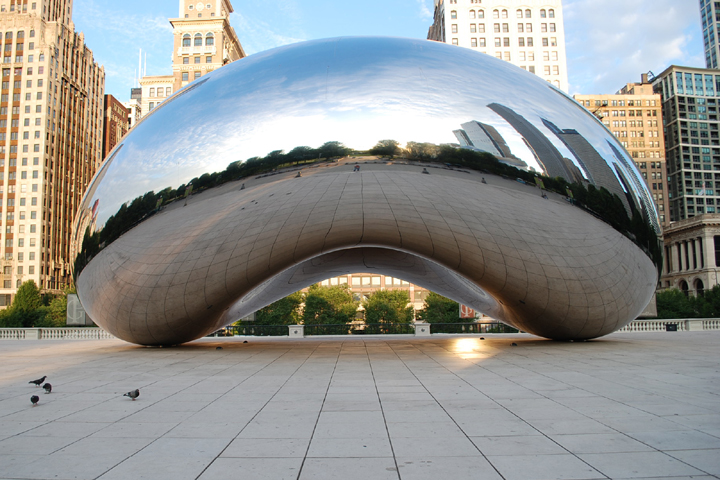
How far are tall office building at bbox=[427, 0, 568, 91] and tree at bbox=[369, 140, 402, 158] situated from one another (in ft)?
336

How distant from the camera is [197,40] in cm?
→ 9538

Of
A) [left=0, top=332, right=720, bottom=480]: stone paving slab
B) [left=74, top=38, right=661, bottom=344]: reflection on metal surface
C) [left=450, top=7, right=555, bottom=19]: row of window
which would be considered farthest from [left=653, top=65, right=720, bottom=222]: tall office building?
[left=0, top=332, right=720, bottom=480]: stone paving slab

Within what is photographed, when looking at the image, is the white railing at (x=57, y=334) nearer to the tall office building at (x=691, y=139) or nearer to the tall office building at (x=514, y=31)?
the tall office building at (x=514, y=31)

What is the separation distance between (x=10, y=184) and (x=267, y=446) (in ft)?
371

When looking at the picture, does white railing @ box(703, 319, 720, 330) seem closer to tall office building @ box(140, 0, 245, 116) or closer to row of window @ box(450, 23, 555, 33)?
tall office building @ box(140, 0, 245, 116)

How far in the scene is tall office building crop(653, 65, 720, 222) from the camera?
14425 centimetres

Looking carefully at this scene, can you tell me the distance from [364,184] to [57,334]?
2192 centimetres

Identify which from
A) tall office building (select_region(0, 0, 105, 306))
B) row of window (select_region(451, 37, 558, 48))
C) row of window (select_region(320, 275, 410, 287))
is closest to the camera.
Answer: row of window (select_region(320, 275, 410, 287))

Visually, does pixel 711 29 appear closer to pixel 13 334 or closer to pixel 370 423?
pixel 13 334

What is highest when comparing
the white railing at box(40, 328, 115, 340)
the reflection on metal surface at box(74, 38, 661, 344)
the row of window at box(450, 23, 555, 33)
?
the row of window at box(450, 23, 555, 33)

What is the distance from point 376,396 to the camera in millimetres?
6754

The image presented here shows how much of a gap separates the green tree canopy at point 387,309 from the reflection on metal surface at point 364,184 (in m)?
49.5

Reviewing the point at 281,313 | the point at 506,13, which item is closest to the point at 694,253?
the point at 506,13

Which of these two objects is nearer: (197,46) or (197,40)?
(197,46)
